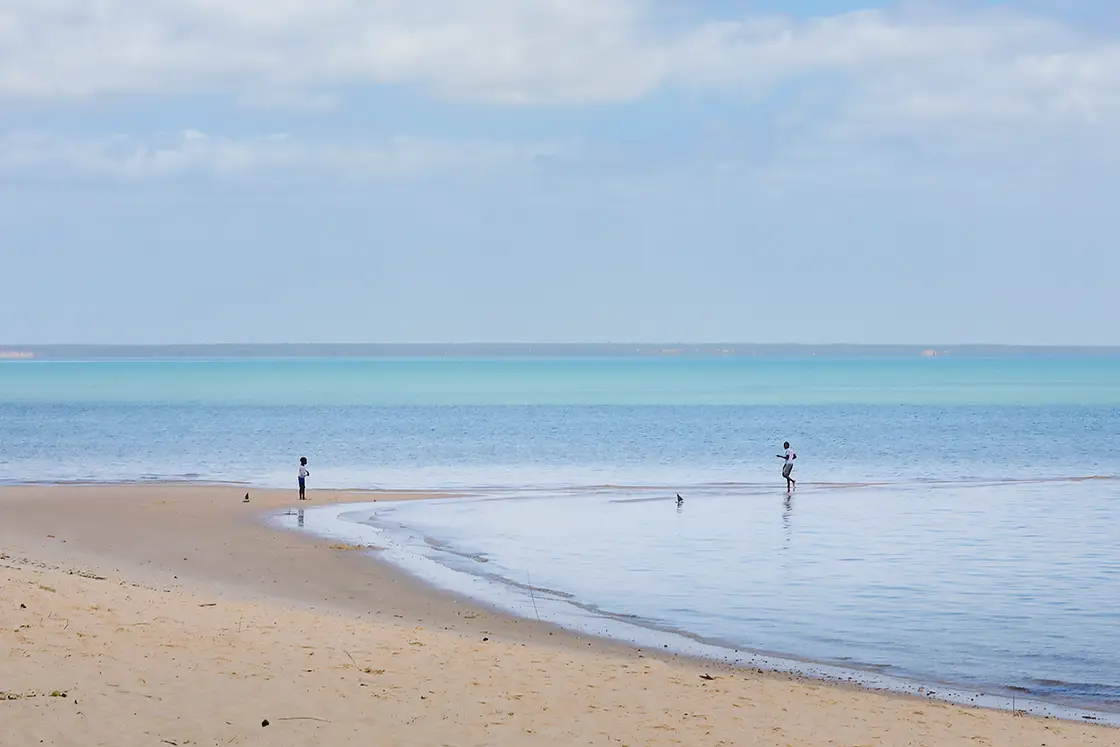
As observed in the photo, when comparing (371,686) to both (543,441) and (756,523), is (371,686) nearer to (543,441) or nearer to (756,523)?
(756,523)

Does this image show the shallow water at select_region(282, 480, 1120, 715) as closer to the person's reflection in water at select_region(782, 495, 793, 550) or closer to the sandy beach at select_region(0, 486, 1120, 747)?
the person's reflection in water at select_region(782, 495, 793, 550)

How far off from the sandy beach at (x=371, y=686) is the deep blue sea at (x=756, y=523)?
7.66 feet

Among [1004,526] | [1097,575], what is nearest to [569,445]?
[1004,526]

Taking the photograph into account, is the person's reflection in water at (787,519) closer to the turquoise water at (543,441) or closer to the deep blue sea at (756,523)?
the deep blue sea at (756,523)

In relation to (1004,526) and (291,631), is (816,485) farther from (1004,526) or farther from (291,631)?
(291,631)

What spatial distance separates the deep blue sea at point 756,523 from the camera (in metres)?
19.0

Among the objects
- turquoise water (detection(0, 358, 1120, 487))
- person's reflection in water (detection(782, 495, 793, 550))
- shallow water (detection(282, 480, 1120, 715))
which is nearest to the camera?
shallow water (detection(282, 480, 1120, 715))

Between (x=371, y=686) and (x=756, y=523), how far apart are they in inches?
831

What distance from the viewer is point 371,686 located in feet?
44.1

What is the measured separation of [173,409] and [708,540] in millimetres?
97564

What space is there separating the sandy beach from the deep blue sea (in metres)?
2.33

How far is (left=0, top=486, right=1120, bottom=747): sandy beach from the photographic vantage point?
11883mm

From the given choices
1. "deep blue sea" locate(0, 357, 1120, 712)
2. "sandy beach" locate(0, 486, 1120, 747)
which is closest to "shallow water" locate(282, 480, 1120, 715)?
"deep blue sea" locate(0, 357, 1120, 712)

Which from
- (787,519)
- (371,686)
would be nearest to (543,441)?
(787,519)
